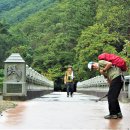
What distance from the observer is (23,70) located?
16781 millimetres

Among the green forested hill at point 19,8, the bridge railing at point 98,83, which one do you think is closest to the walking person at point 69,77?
the bridge railing at point 98,83

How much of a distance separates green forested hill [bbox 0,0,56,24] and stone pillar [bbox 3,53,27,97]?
9623 centimetres

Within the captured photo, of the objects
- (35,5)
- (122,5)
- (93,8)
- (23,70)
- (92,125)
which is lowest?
(92,125)

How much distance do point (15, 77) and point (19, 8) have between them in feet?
327

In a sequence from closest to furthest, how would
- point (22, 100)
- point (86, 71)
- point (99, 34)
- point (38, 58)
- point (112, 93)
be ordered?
point (112, 93) < point (22, 100) < point (99, 34) < point (86, 71) < point (38, 58)

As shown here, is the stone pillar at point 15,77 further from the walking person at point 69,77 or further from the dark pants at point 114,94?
the dark pants at point 114,94

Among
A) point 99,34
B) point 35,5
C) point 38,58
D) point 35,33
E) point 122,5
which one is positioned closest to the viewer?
point 122,5

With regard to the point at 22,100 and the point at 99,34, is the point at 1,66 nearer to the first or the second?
the point at 99,34

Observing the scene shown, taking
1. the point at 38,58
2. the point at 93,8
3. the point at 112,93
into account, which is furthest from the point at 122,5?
the point at 38,58

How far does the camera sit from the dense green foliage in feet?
183

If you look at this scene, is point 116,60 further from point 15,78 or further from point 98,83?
point 98,83

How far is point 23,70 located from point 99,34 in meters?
42.0

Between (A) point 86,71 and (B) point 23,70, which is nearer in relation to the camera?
(B) point 23,70

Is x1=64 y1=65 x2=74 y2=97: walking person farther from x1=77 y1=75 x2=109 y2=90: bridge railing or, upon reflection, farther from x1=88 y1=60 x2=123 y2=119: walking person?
x1=88 y1=60 x2=123 y2=119: walking person
